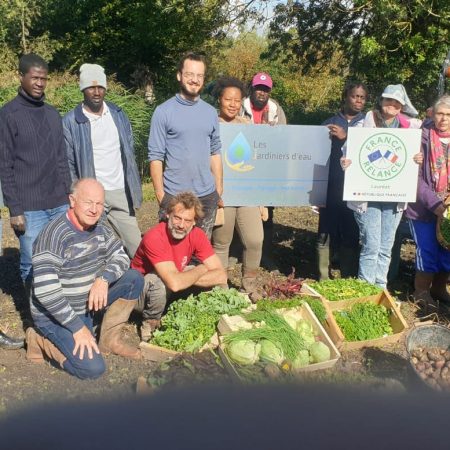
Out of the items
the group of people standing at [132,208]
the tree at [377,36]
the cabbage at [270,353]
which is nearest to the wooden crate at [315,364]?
the cabbage at [270,353]

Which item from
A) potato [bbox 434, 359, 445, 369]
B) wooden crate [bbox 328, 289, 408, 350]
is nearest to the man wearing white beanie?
wooden crate [bbox 328, 289, 408, 350]

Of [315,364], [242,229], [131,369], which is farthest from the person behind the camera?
[242,229]

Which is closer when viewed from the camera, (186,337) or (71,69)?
(186,337)

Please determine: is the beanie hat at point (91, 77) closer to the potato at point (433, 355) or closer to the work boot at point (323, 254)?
the work boot at point (323, 254)

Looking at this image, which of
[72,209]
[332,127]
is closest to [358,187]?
[332,127]

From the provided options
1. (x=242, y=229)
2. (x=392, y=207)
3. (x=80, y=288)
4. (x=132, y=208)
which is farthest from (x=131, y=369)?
(x=392, y=207)

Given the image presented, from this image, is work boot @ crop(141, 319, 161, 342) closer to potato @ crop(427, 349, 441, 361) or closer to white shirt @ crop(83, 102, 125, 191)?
white shirt @ crop(83, 102, 125, 191)

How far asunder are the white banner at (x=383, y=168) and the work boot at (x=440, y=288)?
981 mm

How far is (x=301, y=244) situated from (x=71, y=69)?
20.7 meters

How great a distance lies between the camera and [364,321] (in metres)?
4.88

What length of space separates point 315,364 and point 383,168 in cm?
216

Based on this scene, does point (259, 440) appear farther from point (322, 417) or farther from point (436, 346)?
point (436, 346)

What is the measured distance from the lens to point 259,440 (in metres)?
1.03

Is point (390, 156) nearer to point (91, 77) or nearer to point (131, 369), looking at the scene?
point (91, 77)
